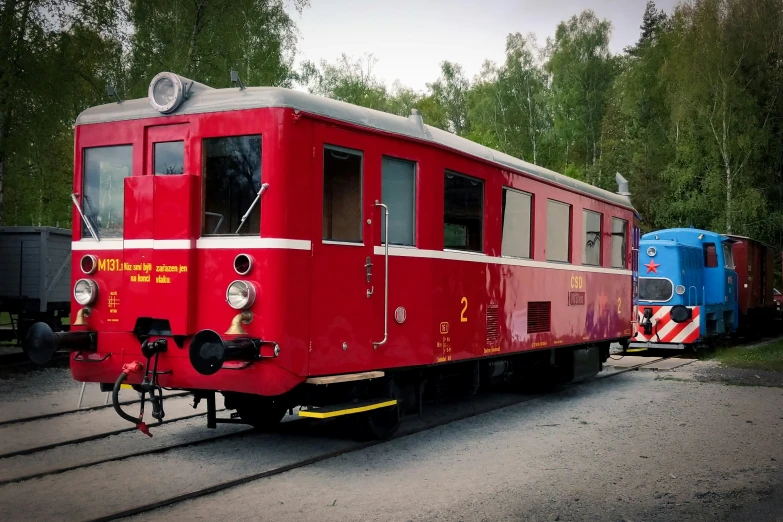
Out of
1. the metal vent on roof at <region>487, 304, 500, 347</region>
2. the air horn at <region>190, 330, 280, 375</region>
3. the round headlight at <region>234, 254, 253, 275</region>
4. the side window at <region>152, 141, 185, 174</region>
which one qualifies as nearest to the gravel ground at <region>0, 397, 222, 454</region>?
the air horn at <region>190, 330, 280, 375</region>

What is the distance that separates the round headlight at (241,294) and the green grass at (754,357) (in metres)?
11.8

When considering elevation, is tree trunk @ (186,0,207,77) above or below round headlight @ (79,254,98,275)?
above

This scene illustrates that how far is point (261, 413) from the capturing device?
788 cm

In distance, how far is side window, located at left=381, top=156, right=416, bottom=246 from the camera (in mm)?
7254

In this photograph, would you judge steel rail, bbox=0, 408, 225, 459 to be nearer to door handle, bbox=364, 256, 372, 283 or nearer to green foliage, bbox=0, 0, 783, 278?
door handle, bbox=364, 256, 372, 283

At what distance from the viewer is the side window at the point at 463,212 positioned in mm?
8055

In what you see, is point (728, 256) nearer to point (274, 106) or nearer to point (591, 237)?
point (591, 237)

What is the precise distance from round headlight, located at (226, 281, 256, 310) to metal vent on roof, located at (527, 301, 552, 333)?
4.55 meters

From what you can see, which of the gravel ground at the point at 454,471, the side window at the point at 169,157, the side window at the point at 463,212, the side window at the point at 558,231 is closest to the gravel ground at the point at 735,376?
the gravel ground at the point at 454,471

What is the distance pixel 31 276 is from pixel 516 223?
10.8 metres

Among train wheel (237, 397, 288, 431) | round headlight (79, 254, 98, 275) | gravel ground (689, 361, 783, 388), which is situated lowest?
gravel ground (689, 361, 783, 388)

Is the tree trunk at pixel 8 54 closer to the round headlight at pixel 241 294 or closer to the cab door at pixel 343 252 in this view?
the cab door at pixel 343 252

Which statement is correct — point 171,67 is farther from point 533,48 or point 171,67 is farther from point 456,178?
point 533,48

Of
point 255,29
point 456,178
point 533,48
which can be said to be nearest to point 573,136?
point 533,48
